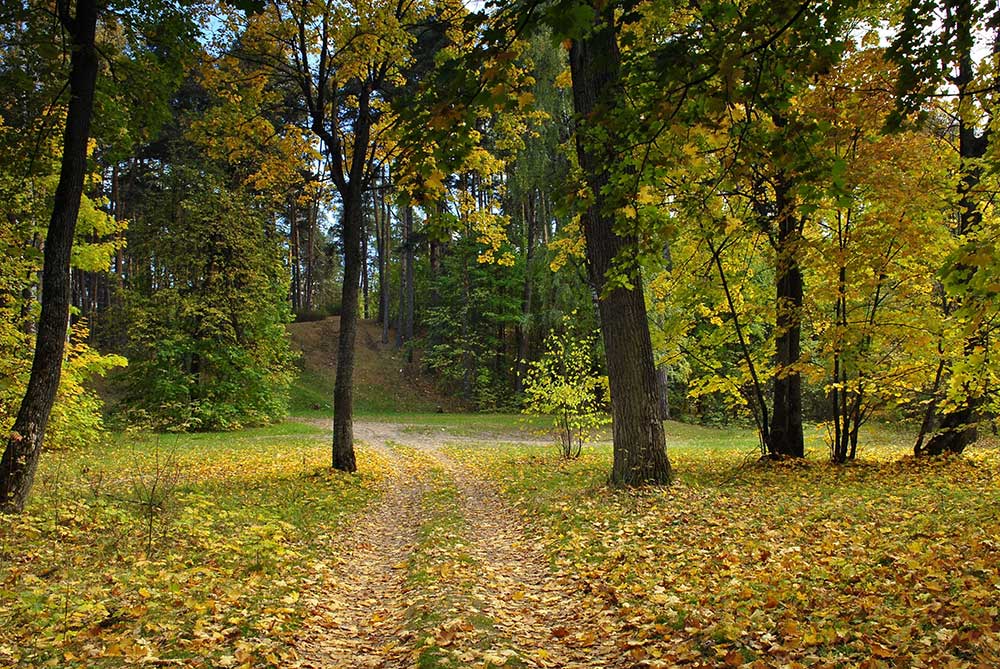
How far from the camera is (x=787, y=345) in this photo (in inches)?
397

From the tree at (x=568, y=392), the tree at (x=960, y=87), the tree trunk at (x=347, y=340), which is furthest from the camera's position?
the tree at (x=568, y=392)

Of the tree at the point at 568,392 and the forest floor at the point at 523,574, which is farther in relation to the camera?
the tree at the point at 568,392

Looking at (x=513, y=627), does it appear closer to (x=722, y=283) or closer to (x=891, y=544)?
(x=891, y=544)

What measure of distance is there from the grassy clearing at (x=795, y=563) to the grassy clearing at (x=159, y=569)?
2.61 metres

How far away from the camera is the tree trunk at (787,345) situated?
30.0 feet

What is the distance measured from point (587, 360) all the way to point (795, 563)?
27.4 ft

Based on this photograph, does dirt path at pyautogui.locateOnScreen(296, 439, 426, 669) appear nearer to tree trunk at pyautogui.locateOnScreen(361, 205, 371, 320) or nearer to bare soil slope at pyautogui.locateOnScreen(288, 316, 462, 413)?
bare soil slope at pyautogui.locateOnScreen(288, 316, 462, 413)

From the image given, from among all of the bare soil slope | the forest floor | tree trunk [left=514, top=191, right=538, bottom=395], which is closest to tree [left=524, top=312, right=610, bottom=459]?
the forest floor

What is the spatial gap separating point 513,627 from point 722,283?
702 centimetres

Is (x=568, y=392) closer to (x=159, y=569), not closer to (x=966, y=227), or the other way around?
(x=966, y=227)

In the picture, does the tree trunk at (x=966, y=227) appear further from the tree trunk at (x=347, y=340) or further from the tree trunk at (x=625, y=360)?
the tree trunk at (x=347, y=340)

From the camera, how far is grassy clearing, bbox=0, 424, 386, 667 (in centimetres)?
353

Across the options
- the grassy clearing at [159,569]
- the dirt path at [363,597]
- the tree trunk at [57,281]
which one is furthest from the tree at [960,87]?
the tree trunk at [57,281]

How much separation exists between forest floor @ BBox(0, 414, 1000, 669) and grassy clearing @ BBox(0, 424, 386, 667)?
2 cm
